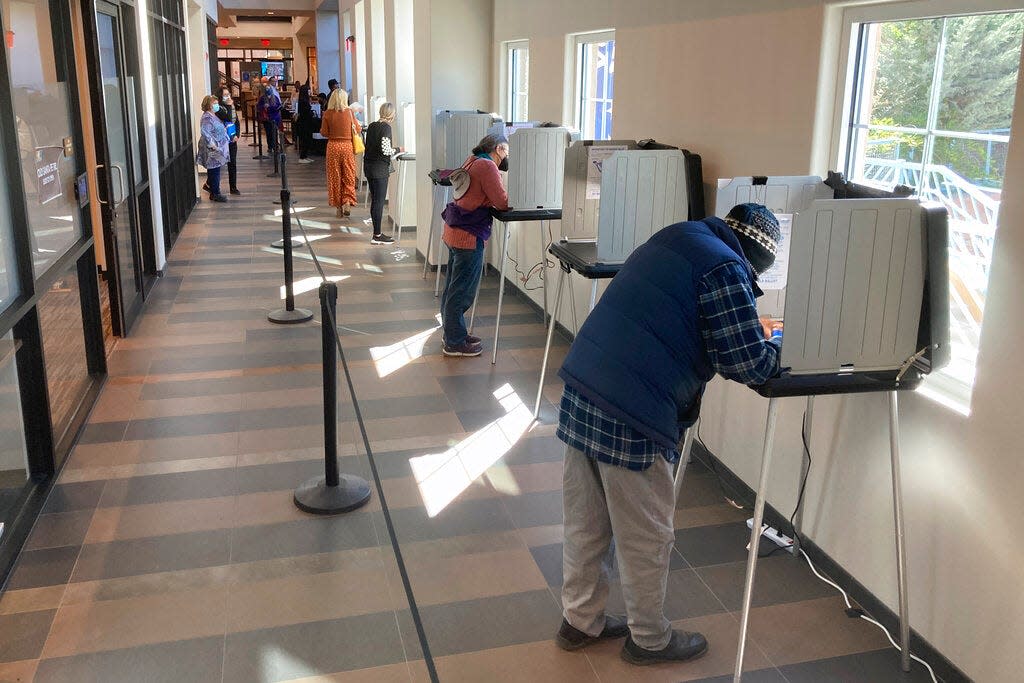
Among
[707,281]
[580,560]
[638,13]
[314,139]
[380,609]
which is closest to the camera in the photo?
[707,281]

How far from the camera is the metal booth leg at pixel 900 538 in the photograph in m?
2.57

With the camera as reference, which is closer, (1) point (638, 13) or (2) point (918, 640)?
(2) point (918, 640)

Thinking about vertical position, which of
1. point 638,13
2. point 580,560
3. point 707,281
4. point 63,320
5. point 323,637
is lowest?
point 323,637

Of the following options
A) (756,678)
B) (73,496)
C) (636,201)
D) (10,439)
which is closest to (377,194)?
(636,201)

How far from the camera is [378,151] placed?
9000 millimetres

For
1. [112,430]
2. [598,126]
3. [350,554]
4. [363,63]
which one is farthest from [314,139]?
[350,554]

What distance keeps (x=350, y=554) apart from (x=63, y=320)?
83.9 inches

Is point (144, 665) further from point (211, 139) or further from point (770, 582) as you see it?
point (211, 139)

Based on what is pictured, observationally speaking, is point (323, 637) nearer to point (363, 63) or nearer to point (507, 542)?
point (507, 542)

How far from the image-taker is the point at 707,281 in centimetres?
229

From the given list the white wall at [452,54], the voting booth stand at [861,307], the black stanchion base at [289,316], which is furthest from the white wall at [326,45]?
the voting booth stand at [861,307]

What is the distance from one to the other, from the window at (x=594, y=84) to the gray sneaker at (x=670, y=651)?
3530mm

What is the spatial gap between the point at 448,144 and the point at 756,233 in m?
4.86

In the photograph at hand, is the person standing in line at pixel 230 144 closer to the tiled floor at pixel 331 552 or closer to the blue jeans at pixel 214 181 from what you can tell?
the blue jeans at pixel 214 181
